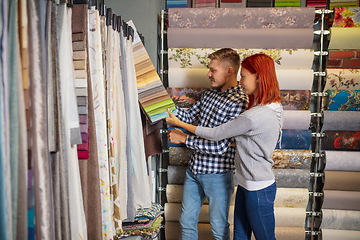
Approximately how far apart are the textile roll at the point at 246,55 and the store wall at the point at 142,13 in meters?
0.21

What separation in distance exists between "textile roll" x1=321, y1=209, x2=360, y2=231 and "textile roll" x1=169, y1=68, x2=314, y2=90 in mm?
1011

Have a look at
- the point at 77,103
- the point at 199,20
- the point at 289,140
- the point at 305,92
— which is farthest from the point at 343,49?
the point at 77,103

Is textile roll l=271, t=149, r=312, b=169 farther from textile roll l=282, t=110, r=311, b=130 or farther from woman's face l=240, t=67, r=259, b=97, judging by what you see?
woman's face l=240, t=67, r=259, b=97

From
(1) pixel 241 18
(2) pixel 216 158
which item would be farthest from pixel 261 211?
(1) pixel 241 18

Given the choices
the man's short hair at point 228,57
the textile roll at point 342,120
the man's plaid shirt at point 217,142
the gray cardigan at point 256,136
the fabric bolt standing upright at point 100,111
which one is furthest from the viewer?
the textile roll at point 342,120

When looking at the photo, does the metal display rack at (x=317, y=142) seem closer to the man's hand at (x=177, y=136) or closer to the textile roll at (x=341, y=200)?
the textile roll at (x=341, y=200)

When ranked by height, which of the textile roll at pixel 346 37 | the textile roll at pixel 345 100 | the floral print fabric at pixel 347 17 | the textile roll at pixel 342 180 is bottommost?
the textile roll at pixel 342 180

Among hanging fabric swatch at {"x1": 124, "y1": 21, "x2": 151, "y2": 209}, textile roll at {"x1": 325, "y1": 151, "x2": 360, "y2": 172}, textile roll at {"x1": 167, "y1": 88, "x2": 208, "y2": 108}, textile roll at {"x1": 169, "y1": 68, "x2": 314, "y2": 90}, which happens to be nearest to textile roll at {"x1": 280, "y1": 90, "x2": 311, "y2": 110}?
textile roll at {"x1": 169, "y1": 68, "x2": 314, "y2": 90}

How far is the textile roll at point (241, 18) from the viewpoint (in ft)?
7.16

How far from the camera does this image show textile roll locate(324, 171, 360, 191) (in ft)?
7.18

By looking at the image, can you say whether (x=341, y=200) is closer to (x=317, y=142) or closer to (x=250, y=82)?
(x=317, y=142)

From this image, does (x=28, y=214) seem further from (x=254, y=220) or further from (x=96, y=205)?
(x=254, y=220)

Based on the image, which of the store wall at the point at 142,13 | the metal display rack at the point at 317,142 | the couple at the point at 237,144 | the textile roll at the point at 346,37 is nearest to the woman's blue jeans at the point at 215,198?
the couple at the point at 237,144

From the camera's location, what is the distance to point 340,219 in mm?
2201
